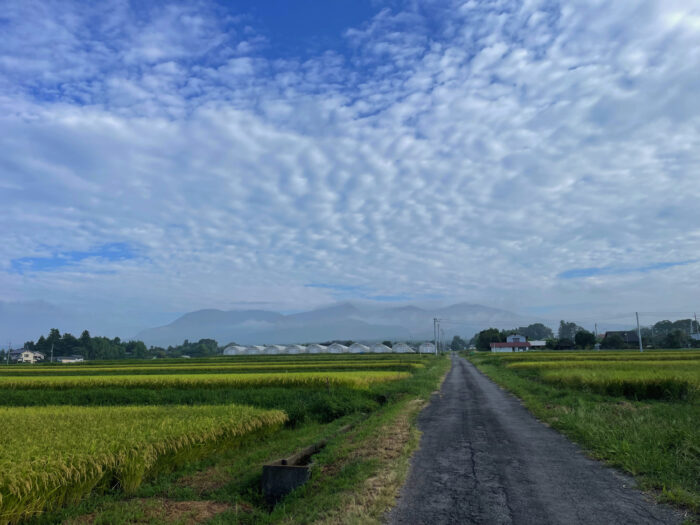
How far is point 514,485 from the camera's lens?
7.91 m

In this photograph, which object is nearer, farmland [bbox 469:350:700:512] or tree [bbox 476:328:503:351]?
farmland [bbox 469:350:700:512]

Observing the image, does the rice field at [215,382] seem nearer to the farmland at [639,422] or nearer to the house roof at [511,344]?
the farmland at [639,422]

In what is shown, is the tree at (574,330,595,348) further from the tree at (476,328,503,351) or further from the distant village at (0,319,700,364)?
the tree at (476,328,503,351)

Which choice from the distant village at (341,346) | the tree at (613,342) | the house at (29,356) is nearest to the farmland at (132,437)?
the distant village at (341,346)

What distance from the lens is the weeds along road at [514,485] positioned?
21.2 ft

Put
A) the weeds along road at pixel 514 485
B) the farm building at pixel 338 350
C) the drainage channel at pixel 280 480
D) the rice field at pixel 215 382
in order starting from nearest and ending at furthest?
the weeds along road at pixel 514 485
the drainage channel at pixel 280 480
the rice field at pixel 215 382
the farm building at pixel 338 350

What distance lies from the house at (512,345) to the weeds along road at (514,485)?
404 ft

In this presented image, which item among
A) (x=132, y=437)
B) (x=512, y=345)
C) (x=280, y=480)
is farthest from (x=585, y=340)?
(x=132, y=437)

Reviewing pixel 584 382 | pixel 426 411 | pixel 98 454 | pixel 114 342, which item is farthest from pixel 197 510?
pixel 114 342

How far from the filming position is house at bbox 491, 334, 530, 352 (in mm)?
127431

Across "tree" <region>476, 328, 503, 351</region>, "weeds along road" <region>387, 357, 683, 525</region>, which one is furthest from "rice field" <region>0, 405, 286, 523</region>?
"tree" <region>476, 328, 503, 351</region>

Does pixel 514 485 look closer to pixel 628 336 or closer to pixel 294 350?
pixel 294 350

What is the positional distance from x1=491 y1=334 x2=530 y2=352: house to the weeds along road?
404 feet

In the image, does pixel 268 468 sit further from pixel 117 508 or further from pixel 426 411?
pixel 426 411
